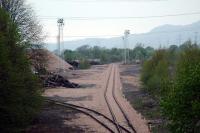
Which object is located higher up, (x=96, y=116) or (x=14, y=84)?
(x=14, y=84)

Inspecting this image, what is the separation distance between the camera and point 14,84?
66.8 ft

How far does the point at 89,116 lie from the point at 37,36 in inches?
647

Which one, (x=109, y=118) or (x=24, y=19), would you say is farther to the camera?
(x=24, y=19)

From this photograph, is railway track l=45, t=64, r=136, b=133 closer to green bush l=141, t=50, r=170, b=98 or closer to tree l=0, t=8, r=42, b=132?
tree l=0, t=8, r=42, b=132

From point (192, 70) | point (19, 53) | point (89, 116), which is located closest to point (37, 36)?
point (89, 116)

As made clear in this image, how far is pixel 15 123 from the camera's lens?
70.6 feet

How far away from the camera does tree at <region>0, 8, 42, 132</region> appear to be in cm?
2005

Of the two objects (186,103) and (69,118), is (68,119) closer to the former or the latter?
(69,118)

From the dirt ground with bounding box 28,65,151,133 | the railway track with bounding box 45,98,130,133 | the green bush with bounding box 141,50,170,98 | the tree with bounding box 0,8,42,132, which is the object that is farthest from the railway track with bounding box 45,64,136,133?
the green bush with bounding box 141,50,170,98

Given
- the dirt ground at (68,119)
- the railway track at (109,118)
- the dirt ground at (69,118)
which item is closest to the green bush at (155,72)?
the railway track at (109,118)

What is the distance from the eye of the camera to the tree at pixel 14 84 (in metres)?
20.0

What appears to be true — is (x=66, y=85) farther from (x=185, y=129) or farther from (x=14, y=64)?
(x=185, y=129)

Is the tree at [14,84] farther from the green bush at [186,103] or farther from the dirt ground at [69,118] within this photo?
the green bush at [186,103]

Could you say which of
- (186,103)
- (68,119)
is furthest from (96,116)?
(186,103)
